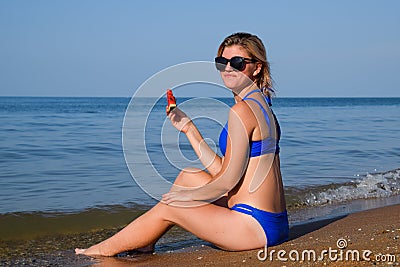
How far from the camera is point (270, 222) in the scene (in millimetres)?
3744

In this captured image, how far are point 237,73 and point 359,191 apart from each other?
12.7ft

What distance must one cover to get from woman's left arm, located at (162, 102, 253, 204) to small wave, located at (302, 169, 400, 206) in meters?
3.13

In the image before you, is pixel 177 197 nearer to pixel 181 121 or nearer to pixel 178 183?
pixel 178 183

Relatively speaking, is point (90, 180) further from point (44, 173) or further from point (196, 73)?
point (196, 73)

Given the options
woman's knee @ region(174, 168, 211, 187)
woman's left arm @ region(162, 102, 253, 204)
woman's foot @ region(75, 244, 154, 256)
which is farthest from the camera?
woman's foot @ region(75, 244, 154, 256)

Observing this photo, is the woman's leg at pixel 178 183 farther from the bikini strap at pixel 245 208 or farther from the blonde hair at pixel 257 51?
the blonde hair at pixel 257 51

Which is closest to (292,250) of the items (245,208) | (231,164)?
(245,208)

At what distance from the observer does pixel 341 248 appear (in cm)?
354

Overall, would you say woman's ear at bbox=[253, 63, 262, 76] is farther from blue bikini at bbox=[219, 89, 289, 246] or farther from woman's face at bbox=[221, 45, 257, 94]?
blue bikini at bbox=[219, 89, 289, 246]

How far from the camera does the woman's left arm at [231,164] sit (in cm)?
353

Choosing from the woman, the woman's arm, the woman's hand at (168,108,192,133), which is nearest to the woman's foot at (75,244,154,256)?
the woman

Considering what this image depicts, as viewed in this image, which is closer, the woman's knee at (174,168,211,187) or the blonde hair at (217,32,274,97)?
the blonde hair at (217,32,274,97)

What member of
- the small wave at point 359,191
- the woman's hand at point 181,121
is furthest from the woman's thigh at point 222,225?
the small wave at point 359,191

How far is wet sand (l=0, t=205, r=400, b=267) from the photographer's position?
334 cm
